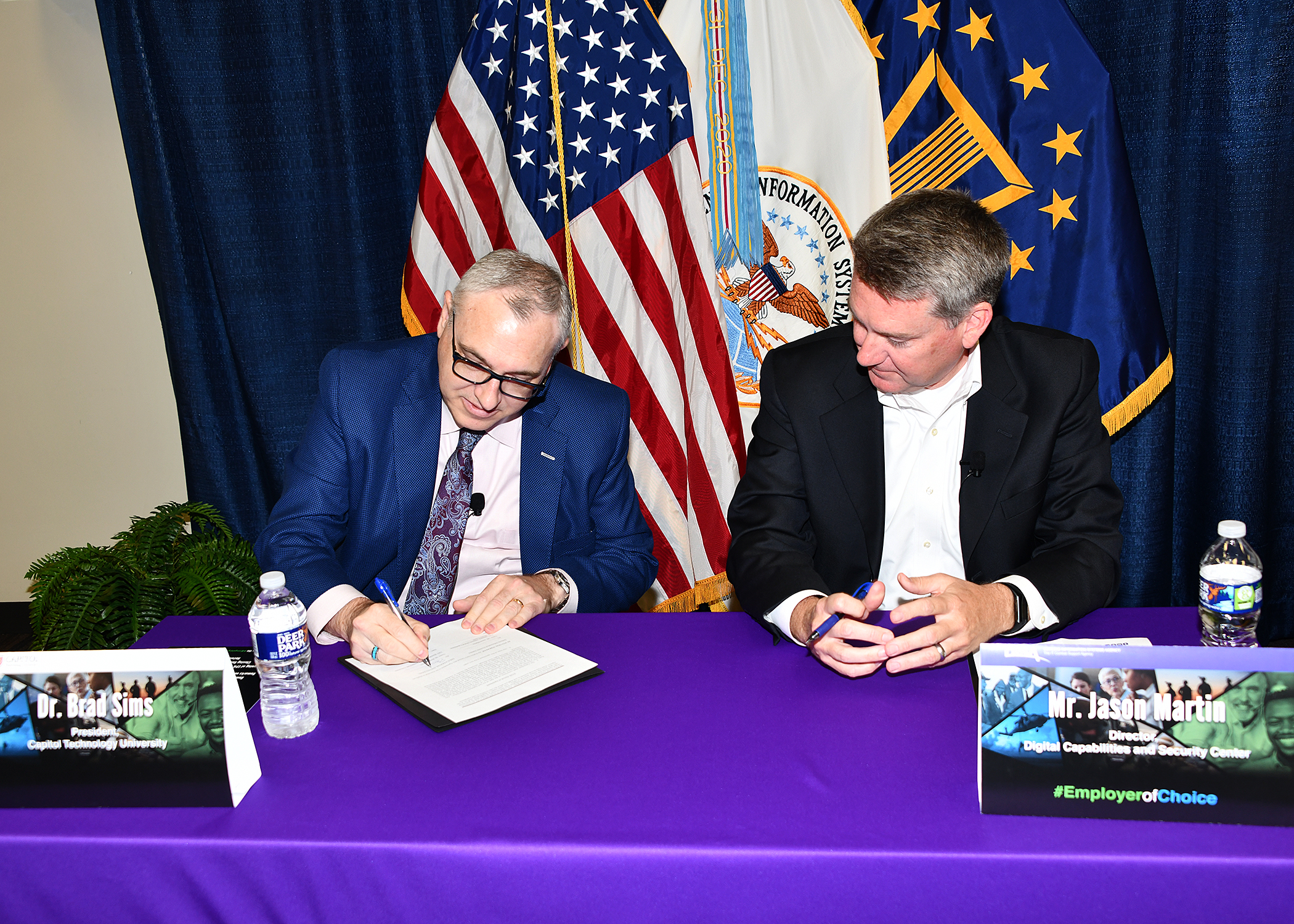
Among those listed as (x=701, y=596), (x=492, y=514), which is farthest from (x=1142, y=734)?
(x=701, y=596)

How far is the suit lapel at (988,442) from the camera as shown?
2.00m

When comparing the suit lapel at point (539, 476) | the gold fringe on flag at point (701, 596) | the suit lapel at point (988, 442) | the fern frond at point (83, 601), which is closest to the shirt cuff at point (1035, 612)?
the suit lapel at point (988, 442)

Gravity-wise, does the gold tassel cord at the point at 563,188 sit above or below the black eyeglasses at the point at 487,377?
above

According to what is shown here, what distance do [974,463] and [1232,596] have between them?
2.02 ft

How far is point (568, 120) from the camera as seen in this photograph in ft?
10.0

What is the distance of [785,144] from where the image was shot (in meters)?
3.21

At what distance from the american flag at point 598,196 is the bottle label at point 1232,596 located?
183 cm

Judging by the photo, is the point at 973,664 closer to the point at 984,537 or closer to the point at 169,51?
the point at 984,537

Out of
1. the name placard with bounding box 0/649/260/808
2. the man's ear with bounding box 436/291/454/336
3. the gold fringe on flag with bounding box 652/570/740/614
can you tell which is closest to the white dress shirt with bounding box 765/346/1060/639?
the man's ear with bounding box 436/291/454/336

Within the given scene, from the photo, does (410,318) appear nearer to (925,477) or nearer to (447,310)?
(447,310)

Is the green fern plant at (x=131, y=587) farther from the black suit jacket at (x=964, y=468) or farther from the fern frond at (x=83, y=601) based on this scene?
the black suit jacket at (x=964, y=468)

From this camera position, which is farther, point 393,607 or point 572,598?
point 572,598

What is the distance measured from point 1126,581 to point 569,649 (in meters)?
2.72

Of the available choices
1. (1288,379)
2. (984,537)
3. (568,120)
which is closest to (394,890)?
(984,537)
